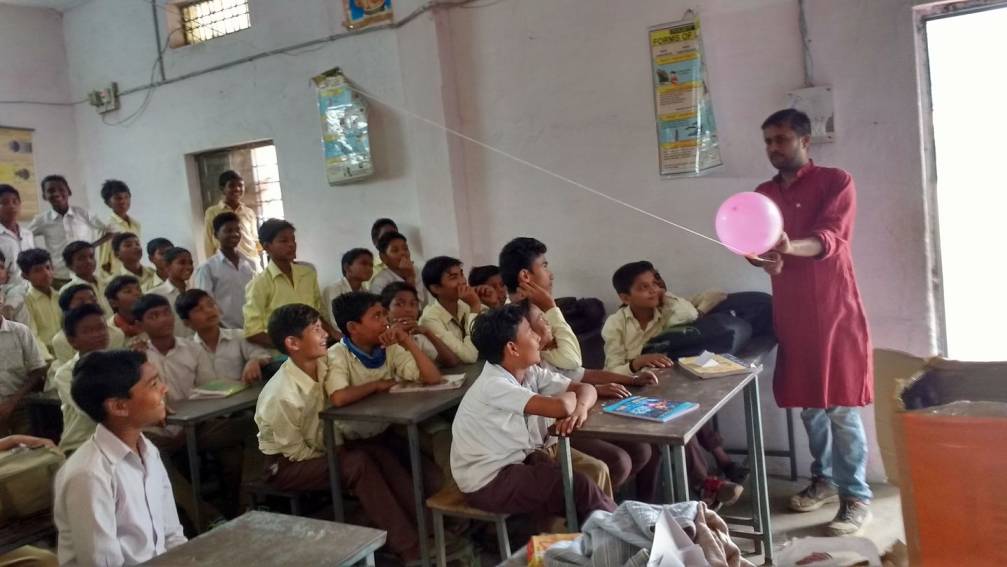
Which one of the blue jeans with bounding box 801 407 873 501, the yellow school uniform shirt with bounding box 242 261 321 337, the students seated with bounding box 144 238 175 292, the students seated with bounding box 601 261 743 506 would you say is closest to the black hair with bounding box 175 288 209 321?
the yellow school uniform shirt with bounding box 242 261 321 337

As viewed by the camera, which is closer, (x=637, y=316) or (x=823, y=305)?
(x=823, y=305)

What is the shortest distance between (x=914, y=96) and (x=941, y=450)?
2541mm

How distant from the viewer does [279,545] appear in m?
1.63

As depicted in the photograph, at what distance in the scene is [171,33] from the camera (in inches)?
235

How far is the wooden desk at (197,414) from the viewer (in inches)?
118

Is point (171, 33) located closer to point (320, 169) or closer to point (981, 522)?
point (320, 169)

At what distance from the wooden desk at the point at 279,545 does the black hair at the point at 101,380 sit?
552mm

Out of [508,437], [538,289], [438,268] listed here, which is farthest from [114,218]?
[508,437]

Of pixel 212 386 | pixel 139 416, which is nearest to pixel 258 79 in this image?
pixel 212 386

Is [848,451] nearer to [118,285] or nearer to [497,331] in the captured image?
[497,331]

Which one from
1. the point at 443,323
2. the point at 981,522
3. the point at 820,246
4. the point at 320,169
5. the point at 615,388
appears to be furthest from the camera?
the point at 320,169

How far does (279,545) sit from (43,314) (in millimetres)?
3780

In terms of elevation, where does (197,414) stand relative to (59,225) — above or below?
below

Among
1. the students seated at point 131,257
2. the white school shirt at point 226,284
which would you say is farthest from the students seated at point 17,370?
the students seated at point 131,257
